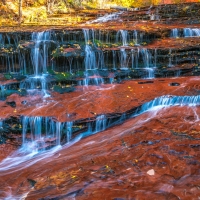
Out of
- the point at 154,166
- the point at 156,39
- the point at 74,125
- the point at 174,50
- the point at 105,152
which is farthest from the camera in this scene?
the point at 156,39

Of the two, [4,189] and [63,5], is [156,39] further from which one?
[63,5]

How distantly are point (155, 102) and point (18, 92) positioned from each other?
572cm

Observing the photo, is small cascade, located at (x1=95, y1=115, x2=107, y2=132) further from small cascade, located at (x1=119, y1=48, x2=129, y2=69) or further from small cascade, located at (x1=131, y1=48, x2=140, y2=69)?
small cascade, located at (x1=131, y1=48, x2=140, y2=69)

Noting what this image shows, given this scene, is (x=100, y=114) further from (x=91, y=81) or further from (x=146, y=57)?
(x=146, y=57)

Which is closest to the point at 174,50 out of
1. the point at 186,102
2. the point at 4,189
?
the point at 186,102

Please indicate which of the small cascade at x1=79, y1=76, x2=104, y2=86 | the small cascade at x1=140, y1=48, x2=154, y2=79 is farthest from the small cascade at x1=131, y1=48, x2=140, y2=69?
the small cascade at x1=79, y1=76, x2=104, y2=86

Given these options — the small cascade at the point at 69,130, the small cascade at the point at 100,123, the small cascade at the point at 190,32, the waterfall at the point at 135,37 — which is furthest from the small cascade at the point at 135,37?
the small cascade at the point at 69,130

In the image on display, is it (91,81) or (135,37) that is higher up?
(135,37)

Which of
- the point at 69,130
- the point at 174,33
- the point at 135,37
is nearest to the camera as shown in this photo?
the point at 69,130

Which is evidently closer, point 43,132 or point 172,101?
point 43,132

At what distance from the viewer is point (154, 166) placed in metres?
5.19

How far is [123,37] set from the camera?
534 inches

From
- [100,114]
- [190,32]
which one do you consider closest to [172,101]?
[100,114]

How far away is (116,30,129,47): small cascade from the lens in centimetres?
1352
